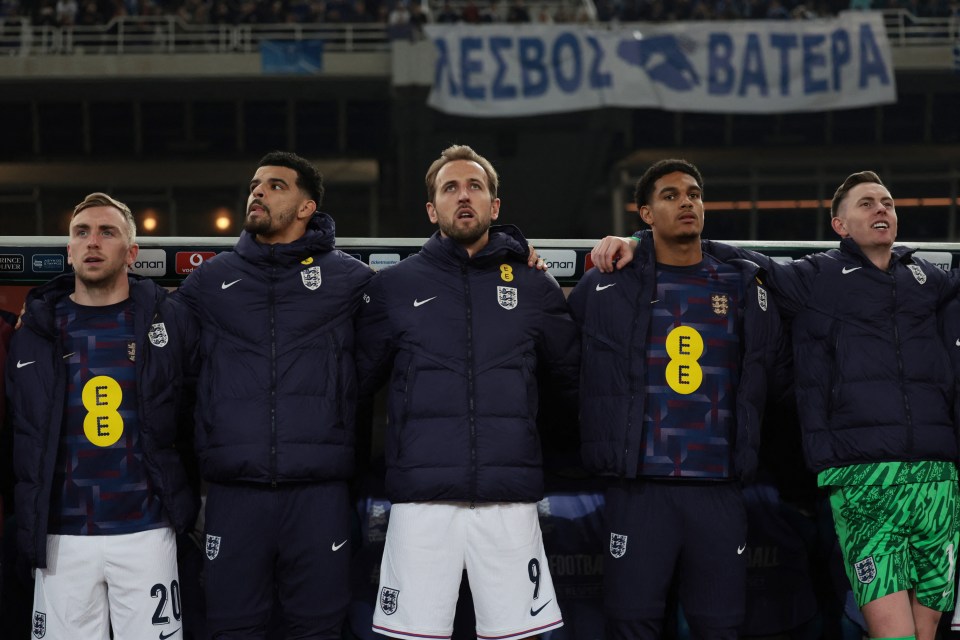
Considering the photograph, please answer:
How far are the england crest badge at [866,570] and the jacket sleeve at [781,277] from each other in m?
1.02

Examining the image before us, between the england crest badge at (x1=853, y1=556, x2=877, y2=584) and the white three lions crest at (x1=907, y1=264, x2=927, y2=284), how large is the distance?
116 cm

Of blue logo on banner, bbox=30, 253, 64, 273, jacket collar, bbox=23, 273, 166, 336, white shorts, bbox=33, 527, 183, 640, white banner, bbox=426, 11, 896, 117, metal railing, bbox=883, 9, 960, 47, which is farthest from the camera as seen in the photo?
metal railing, bbox=883, 9, 960, 47

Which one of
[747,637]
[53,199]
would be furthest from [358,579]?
[53,199]

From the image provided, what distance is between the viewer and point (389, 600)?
12.6 feet

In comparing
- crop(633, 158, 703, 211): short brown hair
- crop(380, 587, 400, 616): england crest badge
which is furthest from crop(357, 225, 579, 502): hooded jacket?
crop(633, 158, 703, 211): short brown hair

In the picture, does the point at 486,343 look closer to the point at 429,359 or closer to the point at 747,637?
the point at 429,359

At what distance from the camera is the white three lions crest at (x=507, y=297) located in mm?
4023

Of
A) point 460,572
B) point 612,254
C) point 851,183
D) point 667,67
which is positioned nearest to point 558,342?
point 612,254

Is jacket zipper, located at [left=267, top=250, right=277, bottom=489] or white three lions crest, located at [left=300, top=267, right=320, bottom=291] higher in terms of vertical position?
white three lions crest, located at [left=300, top=267, right=320, bottom=291]

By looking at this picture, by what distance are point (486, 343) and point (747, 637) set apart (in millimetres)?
1902

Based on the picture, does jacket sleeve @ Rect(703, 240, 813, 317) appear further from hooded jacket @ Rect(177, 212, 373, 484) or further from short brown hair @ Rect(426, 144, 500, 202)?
hooded jacket @ Rect(177, 212, 373, 484)

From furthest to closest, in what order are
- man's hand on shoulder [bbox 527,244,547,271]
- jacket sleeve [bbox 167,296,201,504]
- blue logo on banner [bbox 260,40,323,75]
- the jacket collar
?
1. blue logo on banner [bbox 260,40,323,75]
2. man's hand on shoulder [bbox 527,244,547,271]
3. jacket sleeve [bbox 167,296,201,504]
4. the jacket collar

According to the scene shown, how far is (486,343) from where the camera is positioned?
3939mm

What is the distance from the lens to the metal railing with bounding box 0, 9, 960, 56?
18875mm
